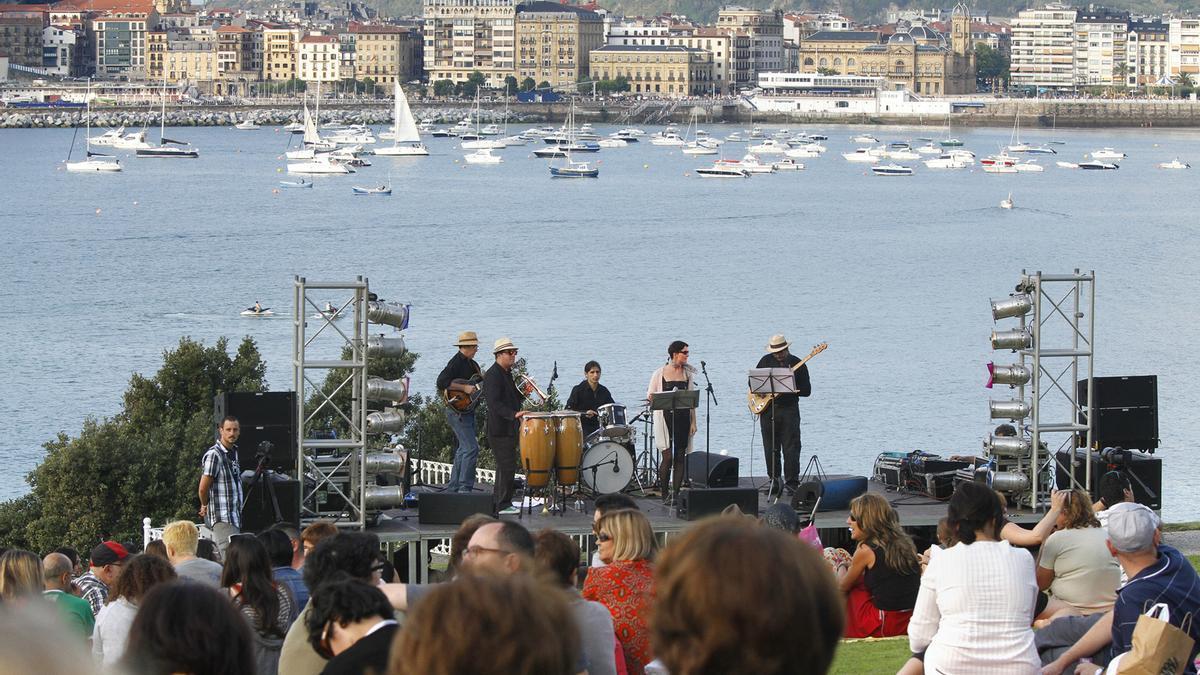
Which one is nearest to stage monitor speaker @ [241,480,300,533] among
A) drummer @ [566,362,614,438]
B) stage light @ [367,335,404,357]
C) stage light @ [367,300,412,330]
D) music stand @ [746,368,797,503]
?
stage light @ [367,335,404,357]

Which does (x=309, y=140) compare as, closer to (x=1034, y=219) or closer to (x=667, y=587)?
(x=1034, y=219)

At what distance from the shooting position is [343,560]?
4223 millimetres

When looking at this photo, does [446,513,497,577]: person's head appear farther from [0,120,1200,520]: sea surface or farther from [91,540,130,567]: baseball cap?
[0,120,1200,520]: sea surface

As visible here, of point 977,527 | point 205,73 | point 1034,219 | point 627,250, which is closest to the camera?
point 977,527

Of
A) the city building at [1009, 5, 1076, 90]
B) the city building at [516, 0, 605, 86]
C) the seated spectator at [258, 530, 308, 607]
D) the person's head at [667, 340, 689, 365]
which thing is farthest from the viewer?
the city building at [1009, 5, 1076, 90]

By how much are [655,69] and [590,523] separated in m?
154

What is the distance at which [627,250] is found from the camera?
5444 centimetres

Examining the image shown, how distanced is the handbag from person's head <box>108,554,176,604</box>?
7.89 feet

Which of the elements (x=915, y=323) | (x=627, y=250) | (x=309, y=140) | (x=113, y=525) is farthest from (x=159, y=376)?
(x=309, y=140)

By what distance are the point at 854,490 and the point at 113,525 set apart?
23.9 feet

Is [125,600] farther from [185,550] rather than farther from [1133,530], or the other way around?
[1133,530]

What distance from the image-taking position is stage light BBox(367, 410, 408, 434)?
10.2 meters

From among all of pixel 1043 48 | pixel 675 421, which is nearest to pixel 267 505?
pixel 675 421

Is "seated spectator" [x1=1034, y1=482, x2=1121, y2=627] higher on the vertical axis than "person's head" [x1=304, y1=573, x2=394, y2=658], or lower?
lower
